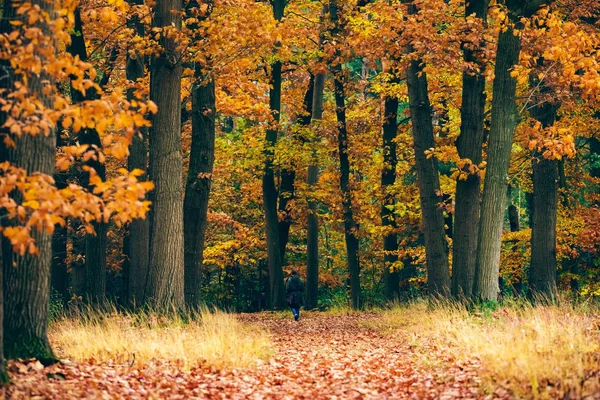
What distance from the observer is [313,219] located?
28.7 meters

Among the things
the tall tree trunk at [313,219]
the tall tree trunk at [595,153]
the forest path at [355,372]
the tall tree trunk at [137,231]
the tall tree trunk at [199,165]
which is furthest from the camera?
the tall tree trunk at [313,219]

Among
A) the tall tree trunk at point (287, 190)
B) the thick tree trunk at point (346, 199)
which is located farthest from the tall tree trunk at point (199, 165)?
the tall tree trunk at point (287, 190)

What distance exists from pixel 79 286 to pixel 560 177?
1736 centimetres

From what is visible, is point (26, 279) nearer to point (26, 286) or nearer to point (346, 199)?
point (26, 286)

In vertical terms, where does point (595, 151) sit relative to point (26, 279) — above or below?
above

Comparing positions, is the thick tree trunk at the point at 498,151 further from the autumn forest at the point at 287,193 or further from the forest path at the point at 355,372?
the forest path at the point at 355,372

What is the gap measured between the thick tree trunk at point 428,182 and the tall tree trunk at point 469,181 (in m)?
0.87

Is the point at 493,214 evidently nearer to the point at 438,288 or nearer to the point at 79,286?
the point at 438,288

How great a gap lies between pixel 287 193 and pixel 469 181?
1250 cm

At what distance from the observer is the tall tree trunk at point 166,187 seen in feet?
49.5

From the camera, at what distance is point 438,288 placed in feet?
66.6

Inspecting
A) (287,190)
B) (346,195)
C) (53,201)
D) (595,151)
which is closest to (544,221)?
(595,151)

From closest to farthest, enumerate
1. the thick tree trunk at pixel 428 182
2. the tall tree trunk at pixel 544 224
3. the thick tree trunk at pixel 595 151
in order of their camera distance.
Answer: the thick tree trunk at pixel 428 182 < the tall tree trunk at pixel 544 224 < the thick tree trunk at pixel 595 151

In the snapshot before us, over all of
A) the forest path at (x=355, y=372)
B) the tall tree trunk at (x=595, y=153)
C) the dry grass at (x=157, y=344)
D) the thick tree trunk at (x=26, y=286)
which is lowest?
the forest path at (x=355, y=372)
